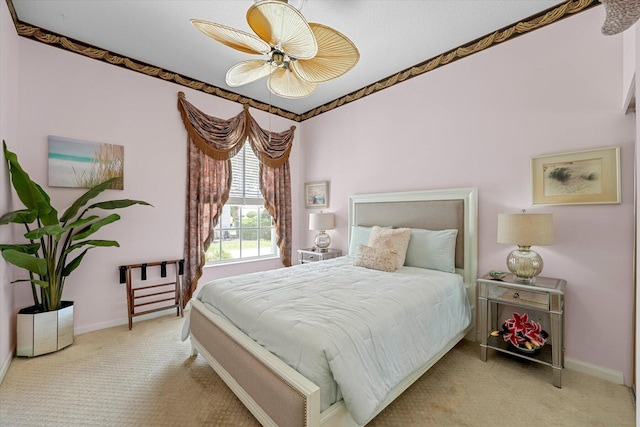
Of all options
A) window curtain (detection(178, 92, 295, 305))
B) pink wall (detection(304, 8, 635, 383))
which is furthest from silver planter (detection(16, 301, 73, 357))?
pink wall (detection(304, 8, 635, 383))

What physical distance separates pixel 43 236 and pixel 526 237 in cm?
418

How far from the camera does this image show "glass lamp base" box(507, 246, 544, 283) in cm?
218

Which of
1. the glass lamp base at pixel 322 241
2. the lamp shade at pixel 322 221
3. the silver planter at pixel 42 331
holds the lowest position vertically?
the silver planter at pixel 42 331

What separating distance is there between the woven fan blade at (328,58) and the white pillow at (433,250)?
1825mm

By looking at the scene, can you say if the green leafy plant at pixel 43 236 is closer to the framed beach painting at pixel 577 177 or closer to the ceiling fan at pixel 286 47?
the ceiling fan at pixel 286 47

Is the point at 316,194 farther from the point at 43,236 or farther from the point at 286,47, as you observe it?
the point at 43,236

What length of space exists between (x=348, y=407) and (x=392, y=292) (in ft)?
2.81

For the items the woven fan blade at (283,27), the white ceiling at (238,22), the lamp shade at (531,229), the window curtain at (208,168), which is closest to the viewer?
the woven fan blade at (283,27)

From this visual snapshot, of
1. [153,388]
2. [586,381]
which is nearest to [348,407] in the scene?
[153,388]

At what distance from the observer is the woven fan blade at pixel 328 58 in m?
1.65

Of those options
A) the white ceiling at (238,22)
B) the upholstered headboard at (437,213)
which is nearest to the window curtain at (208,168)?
the white ceiling at (238,22)

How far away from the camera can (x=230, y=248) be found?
4.05 metres

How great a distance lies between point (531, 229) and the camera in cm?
211

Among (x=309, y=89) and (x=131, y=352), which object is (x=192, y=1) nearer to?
(x=309, y=89)
